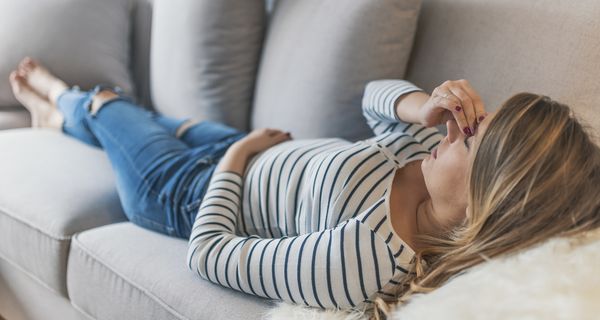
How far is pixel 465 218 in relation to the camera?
2.89 ft

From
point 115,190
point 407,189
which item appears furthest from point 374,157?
point 115,190

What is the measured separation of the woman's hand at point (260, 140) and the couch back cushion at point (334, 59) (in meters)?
0.07

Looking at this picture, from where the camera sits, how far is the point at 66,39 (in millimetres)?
1736

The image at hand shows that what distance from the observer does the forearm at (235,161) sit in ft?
3.98

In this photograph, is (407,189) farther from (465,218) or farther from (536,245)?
(536,245)

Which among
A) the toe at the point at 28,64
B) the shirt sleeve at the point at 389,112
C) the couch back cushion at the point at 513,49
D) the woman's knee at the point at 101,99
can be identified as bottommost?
the woman's knee at the point at 101,99

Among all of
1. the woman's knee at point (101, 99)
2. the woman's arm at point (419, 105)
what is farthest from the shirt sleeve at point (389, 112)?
the woman's knee at point (101, 99)

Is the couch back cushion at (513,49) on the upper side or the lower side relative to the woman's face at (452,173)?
upper

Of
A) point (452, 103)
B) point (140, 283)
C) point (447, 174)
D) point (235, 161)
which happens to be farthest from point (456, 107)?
point (140, 283)

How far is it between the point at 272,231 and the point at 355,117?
369mm

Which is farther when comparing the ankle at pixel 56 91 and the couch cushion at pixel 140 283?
the ankle at pixel 56 91

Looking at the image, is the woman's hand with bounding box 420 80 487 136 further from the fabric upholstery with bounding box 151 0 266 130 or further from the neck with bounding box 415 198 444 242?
the fabric upholstery with bounding box 151 0 266 130

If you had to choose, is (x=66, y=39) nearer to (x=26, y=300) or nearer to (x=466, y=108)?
(x=26, y=300)

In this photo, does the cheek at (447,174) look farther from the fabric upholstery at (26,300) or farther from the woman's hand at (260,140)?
the fabric upholstery at (26,300)
